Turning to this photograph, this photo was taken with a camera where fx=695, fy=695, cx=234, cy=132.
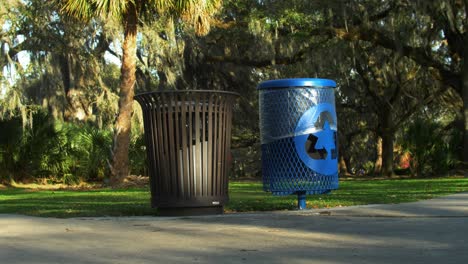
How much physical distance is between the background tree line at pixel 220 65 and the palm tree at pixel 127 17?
0.12 feet

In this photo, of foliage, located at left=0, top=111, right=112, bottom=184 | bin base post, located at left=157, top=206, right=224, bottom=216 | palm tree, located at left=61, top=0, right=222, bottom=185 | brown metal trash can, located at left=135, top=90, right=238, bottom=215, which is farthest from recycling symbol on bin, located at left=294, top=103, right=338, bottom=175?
foliage, located at left=0, top=111, right=112, bottom=184

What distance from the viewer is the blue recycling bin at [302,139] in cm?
900

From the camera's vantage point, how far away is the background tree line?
67.6ft

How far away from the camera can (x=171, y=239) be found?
6734mm

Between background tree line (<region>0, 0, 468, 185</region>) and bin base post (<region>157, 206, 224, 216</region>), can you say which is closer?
bin base post (<region>157, 206, 224, 216</region>)

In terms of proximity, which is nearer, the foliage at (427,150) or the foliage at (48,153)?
the foliage at (48,153)

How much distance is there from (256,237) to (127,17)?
41.6 ft

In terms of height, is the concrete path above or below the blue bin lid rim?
below

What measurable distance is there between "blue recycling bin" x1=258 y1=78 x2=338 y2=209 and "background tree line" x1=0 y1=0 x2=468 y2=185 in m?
8.70

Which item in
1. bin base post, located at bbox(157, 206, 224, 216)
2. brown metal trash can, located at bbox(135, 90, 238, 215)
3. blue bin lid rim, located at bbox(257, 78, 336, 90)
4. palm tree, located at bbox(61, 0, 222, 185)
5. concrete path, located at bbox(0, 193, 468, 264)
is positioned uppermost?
palm tree, located at bbox(61, 0, 222, 185)

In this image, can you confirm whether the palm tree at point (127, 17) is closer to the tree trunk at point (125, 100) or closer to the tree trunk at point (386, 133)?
the tree trunk at point (125, 100)

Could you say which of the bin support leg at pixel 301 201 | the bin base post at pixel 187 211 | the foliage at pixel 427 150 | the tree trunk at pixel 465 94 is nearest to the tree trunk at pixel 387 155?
the foliage at pixel 427 150

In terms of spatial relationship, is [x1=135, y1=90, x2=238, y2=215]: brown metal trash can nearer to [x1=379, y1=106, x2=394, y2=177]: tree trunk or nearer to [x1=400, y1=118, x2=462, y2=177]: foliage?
[x1=400, y1=118, x2=462, y2=177]: foliage

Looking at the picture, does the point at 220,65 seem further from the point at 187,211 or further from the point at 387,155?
the point at 187,211
